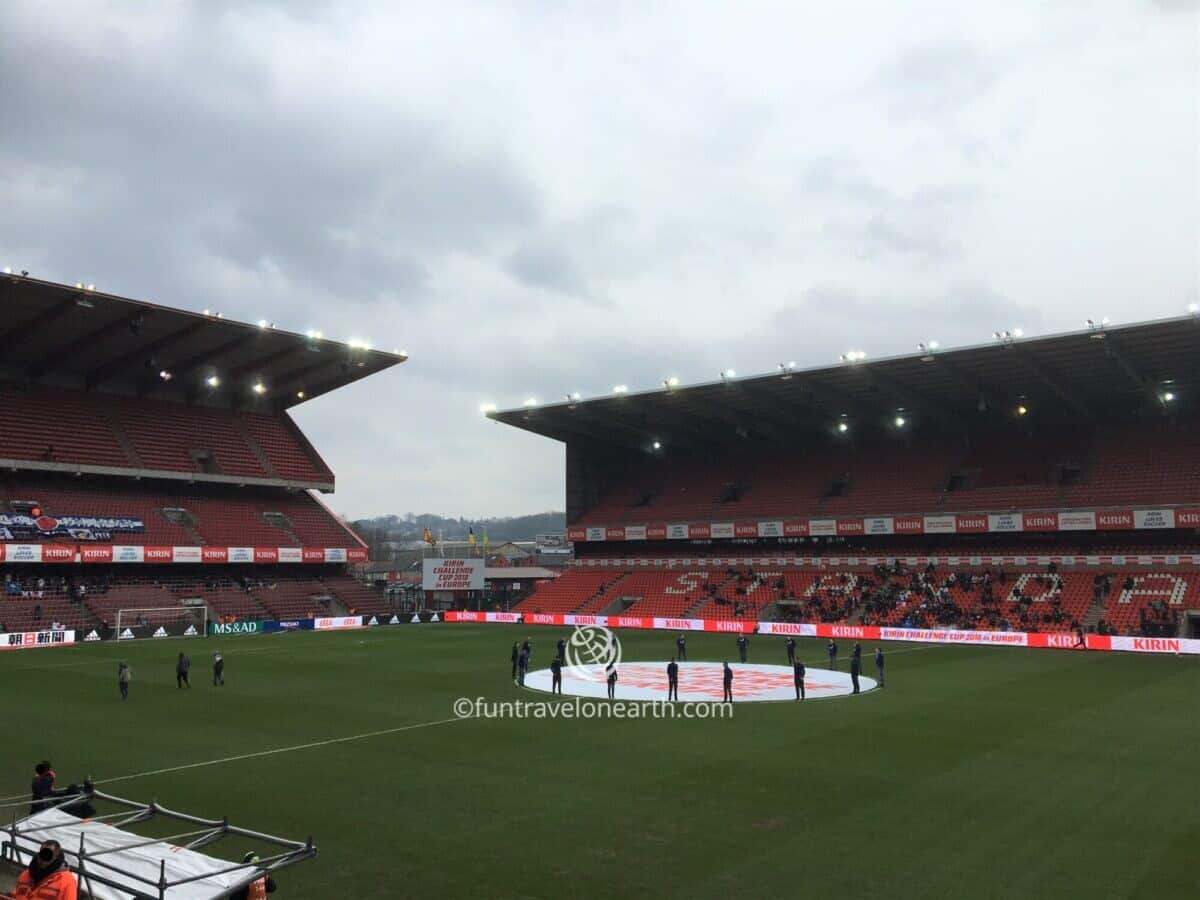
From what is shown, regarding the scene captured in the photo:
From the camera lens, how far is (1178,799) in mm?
15695

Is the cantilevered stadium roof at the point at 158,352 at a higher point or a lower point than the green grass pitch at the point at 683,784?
higher

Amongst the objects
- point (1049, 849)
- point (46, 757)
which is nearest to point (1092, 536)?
point (1049, 849)

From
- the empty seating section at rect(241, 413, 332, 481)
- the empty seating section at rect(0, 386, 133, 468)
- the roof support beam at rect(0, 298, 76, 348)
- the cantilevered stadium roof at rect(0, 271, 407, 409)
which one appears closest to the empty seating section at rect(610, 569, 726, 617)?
the cantilevered stadium roof at rect(0, 271, 407, 409)

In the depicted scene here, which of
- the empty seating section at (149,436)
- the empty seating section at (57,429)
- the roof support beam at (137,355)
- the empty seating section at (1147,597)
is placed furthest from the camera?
the empty seating section at (149,436)

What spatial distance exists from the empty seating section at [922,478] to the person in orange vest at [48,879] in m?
57.3

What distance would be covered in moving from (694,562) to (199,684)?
45.6 meters

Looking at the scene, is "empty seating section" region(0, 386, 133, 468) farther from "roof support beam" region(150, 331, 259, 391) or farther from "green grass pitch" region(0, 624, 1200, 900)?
"green grass pitch" region(0, 624, 1200, 900)

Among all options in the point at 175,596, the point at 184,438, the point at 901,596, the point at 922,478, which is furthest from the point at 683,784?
the point at 184,438

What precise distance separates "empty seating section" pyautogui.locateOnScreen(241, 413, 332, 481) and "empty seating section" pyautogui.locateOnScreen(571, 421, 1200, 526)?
77.9ft

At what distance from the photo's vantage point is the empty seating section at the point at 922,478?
54.8m

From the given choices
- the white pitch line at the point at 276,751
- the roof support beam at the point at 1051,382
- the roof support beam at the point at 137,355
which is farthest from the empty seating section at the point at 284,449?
the roof support beam at the point at 1051,382

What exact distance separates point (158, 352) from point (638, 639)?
39.8 metres

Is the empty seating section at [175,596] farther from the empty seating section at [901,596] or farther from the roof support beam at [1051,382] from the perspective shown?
the roof support beam at [1051,382]

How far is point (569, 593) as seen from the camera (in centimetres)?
7362
